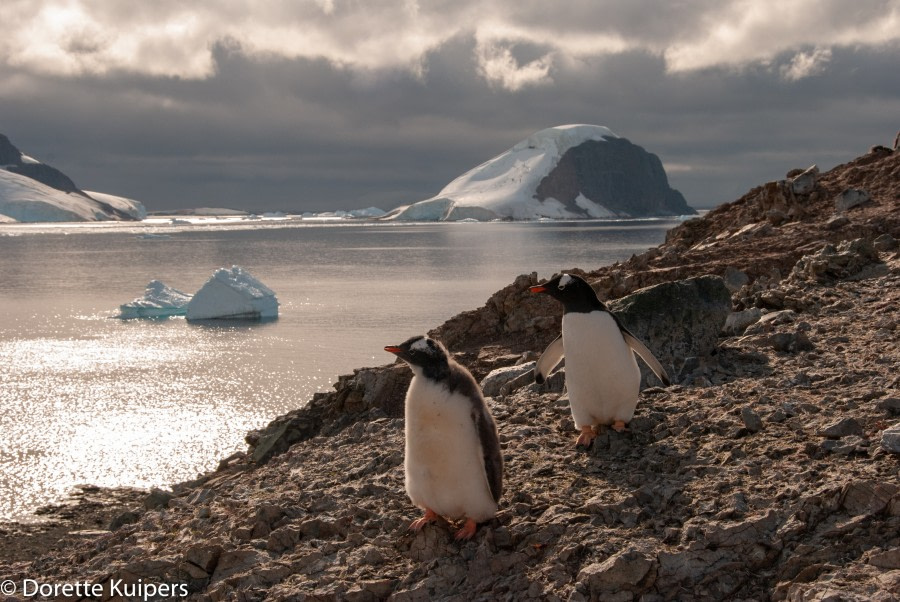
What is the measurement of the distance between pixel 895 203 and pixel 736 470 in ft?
37.6

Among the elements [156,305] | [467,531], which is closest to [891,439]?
[467,531]

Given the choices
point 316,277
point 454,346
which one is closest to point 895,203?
point 454,346

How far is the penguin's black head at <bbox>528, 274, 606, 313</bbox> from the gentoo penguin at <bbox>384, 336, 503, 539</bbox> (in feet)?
4.50

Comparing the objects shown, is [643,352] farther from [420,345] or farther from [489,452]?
[420,345]

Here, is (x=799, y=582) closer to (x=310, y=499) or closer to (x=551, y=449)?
(x=551, y=449)

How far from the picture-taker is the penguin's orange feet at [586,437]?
600 centimetres

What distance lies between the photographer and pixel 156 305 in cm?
3097

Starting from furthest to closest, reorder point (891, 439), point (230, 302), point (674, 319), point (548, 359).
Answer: point (230, 302), point (674, 319), point (548, 359), point (891, 439)

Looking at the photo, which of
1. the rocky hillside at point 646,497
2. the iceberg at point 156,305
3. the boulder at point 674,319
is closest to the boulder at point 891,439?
the rocky hillside at point 646,497

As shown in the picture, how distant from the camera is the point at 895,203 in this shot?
14500 millimetres

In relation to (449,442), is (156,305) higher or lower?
lower

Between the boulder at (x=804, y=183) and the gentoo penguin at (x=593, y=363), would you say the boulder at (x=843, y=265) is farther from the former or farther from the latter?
the boulder at (x=804, y=183)

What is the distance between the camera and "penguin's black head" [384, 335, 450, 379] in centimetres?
481

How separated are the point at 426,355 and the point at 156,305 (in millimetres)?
28149
